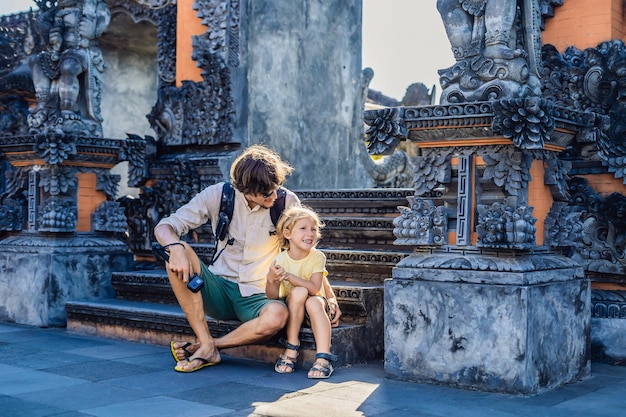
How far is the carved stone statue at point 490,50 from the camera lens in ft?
19.5

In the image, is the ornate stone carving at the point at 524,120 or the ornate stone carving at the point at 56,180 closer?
the ornate stone carving at the point at 524,120

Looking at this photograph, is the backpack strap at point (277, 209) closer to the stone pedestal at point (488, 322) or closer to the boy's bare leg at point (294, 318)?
the boy's bare leg at point (294, 318)

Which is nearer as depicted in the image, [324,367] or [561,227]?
[324,367]

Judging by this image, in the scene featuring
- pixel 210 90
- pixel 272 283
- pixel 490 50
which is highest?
pixel 210 90

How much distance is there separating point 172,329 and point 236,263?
116 centimetres

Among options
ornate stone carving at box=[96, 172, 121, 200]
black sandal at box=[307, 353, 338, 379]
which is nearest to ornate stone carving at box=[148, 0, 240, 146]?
ornate stone carving at box=[96, 172, 121, 200]

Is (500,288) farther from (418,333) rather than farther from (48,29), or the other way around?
(48,29)

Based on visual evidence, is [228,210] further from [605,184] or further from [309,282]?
[605,184]

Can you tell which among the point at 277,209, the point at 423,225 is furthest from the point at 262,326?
the point at 423,225

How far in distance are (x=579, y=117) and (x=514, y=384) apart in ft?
5.96

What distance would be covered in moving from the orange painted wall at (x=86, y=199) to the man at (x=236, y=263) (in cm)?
310

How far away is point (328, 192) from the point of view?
8.72 metres

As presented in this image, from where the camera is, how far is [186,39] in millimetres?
10102

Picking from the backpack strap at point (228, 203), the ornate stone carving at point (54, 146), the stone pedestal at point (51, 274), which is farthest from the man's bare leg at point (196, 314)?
the ornate stone carving at point (54, 146)
